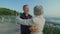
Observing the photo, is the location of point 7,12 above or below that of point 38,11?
below

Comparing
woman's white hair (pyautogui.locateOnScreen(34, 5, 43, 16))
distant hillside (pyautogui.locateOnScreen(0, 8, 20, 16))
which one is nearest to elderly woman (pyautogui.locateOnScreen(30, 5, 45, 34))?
woman's white hair (pyautogui.locateOnScreen(34, 5, 43, 16))

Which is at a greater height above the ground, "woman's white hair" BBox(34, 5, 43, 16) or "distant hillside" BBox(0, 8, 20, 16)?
"woman's white hair" BBox(34, 5, 43, 16)

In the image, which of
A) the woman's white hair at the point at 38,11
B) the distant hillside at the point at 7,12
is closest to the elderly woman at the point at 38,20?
the woman's white hair at the point at 38,11

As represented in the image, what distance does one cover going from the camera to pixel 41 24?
2109mm

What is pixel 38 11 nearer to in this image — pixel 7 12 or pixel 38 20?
pixel 38 20

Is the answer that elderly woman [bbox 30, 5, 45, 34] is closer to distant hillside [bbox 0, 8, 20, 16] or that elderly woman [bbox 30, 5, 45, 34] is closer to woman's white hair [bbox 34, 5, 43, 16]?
woman's white hair [bbox 34, 5, 43, 16]

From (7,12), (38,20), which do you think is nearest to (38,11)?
(38,20)

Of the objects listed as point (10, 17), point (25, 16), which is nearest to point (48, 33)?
point (10, 17)

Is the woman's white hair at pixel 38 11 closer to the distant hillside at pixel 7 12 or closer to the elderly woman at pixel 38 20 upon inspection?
the elderly woman at pixel 38 20

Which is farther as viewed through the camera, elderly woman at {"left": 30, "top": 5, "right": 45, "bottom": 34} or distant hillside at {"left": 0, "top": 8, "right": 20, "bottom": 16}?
distant hillside at {"left": 0, "top": 8, "right": 20, "bottom": 16}

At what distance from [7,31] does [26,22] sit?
3366mm

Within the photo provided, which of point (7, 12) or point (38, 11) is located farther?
point (7, 12)

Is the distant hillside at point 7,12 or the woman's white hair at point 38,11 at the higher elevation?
the woman's white hair at point 38,11

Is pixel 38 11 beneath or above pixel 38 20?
above
